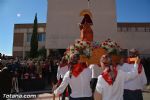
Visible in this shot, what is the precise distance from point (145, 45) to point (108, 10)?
280 inches

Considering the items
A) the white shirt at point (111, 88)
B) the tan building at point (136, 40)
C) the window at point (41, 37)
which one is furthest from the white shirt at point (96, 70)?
the window at point (41, 37)

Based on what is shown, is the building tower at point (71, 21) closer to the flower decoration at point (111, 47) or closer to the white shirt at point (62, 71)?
the flower decoration at point (111, 47)

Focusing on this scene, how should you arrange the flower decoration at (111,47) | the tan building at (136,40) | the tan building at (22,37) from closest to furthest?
the flower decoration at (111,47)
the tan building at (136,40)
the tan building at (22,37)

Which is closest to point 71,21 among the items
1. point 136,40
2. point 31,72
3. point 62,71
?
point 136,40

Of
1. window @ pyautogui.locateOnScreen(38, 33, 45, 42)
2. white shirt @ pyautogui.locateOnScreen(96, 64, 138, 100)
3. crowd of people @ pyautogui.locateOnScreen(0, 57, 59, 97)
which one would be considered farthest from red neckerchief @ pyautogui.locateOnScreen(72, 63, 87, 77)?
window @ pyautogui.locateOnScreen(38, 33, 45, 42)

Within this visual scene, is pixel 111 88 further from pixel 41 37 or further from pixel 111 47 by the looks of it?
pixel 41 37

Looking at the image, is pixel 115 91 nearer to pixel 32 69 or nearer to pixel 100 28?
pixel 32 69

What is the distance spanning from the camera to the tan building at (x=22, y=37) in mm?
60362

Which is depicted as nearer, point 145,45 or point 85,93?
point 85,93

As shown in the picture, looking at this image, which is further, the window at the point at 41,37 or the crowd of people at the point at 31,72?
the window at the point at 41,37

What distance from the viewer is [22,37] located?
63.1 meters

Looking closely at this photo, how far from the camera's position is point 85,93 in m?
5.99

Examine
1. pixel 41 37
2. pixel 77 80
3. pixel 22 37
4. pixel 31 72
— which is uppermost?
pixel 22 37

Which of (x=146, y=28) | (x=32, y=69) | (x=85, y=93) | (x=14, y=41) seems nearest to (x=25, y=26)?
(x=14, y=41)
